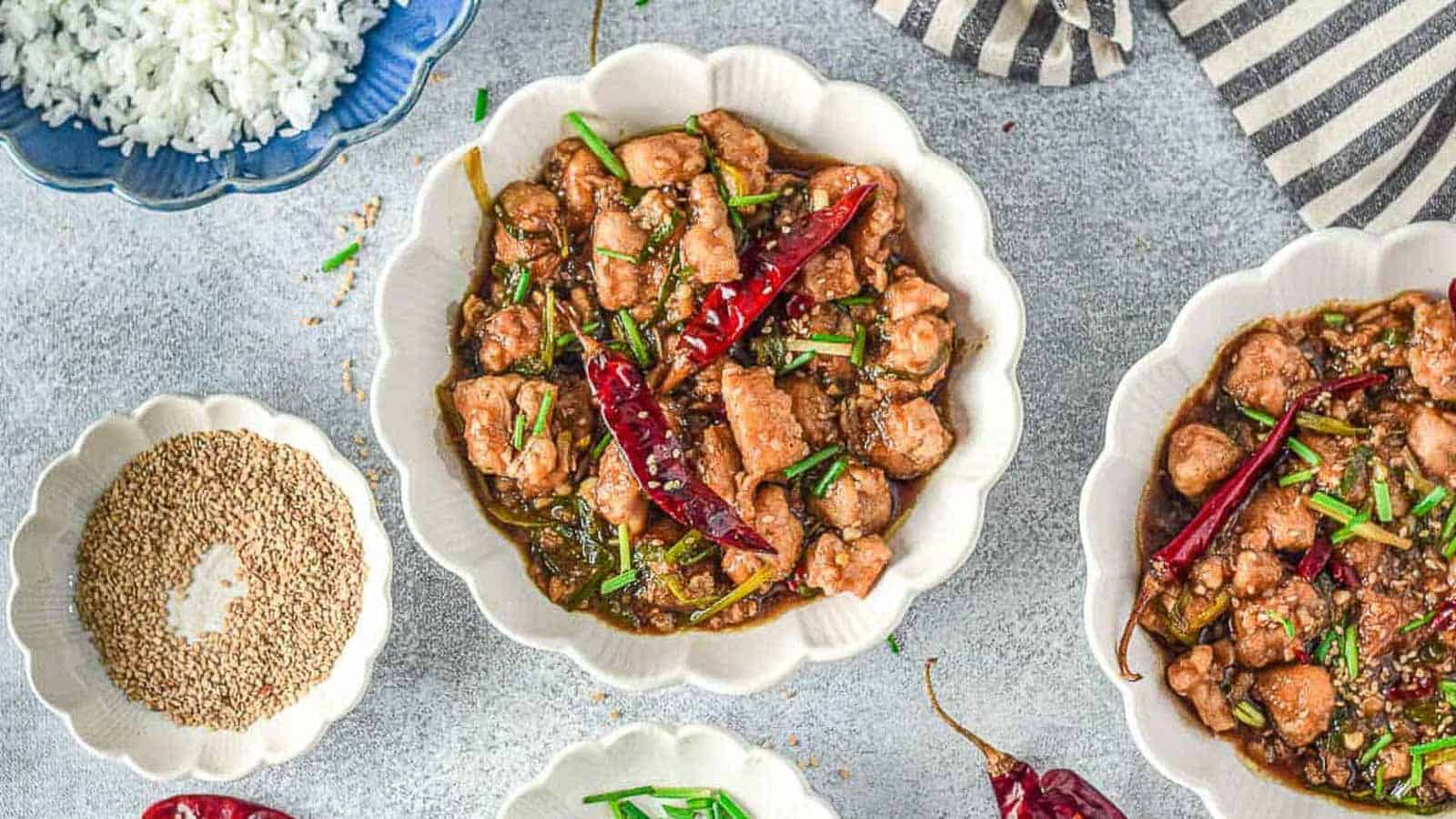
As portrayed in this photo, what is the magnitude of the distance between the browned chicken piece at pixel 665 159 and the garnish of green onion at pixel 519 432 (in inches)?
26.1

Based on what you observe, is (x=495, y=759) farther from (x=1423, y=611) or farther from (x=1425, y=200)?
(x=1425, y=200)

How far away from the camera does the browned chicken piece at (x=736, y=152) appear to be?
10.6 feet

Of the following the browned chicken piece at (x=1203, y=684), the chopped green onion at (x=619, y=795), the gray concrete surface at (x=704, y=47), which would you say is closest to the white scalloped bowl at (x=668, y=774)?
the chopped green onion at (x=619, y=795)

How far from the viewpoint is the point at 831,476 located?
3.30 metres

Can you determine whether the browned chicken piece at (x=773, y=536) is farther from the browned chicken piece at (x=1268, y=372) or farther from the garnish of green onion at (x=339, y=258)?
the garnish of green onion at (x=339, y=258)

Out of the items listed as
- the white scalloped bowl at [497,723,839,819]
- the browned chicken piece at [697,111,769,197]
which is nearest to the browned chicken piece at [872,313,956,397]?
the browned chicken piece at [697,111,769,197]

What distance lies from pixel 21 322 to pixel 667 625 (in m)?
2.17

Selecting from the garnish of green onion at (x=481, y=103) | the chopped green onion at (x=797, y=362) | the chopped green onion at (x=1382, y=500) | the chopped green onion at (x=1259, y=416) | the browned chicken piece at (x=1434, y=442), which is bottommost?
the chopped green onion at (x=797, y=362)

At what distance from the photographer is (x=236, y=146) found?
3490 millimetres

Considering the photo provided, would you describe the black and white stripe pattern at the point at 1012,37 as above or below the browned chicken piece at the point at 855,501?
above

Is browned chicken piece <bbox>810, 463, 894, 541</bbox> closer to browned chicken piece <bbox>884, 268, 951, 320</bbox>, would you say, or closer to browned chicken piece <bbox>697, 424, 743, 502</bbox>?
browned chicken piece <bbox>697, 424, 743, 502</bbox>

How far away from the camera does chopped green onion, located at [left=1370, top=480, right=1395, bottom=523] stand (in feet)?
10.5

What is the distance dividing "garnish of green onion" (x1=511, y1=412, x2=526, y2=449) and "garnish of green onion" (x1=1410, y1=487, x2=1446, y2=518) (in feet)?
7.31

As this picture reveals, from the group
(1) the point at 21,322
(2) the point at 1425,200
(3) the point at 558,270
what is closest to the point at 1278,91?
(2) the point at 1425,200
